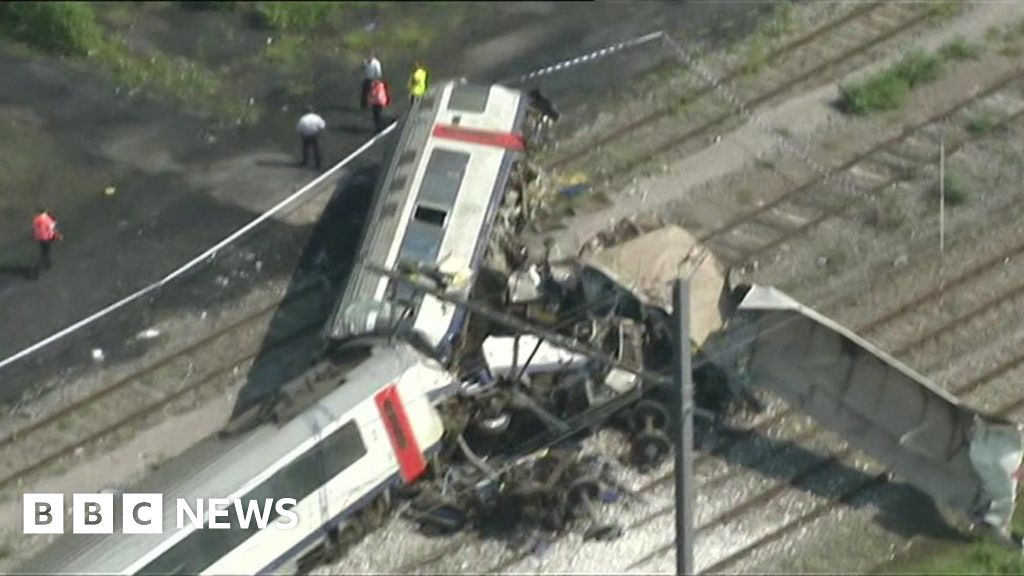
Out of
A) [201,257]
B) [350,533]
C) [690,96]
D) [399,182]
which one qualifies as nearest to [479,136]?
[399,182]

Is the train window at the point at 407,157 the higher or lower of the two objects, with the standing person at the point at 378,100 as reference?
higher

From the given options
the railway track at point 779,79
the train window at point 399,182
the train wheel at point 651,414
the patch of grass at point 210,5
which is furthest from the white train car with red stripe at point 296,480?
the patch of grass at point 210,5

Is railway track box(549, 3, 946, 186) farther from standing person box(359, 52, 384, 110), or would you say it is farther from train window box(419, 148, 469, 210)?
standing person box(359, 52, 384, 110)

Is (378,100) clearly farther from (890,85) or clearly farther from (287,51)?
(890,85)

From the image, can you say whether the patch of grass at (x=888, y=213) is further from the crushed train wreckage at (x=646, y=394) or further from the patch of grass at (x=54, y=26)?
the patch of grass at (x=54, y=26)

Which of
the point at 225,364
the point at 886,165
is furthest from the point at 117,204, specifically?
the point at 886,165

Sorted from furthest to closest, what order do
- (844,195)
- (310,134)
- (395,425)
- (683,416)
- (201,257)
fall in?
(310,134), (844,195), (201,257), (395,425), (683,416)
